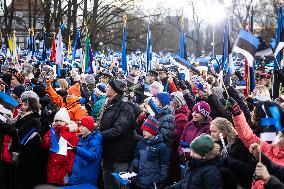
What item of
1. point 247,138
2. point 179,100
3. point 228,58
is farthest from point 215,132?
point 179,100

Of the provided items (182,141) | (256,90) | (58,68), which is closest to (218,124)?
(182,141)

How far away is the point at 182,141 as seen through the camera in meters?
5.97

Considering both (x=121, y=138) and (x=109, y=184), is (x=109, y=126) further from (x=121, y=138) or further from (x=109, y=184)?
(x=109, y=184)

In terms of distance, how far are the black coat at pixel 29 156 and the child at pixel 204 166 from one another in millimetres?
2142

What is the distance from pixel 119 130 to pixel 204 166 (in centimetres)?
203

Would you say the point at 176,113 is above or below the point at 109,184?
above

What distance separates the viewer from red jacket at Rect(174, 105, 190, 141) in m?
6.68

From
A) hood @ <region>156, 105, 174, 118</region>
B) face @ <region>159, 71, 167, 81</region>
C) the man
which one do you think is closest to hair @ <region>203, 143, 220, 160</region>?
hood @ <region>156, 105, 174, 118</region>

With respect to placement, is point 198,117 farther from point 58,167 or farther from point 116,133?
point 58,167

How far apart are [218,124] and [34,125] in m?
2.43

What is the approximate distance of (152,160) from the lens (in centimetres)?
586

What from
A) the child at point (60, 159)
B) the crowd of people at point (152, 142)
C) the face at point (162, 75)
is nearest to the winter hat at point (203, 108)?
the crowd of people at point (152, 142)

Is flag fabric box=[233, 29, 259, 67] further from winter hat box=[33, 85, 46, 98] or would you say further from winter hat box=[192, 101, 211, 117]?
winter hat box=[33, 85, 46, 98]

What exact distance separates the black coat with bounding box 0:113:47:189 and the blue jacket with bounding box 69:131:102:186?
1.45 ft
